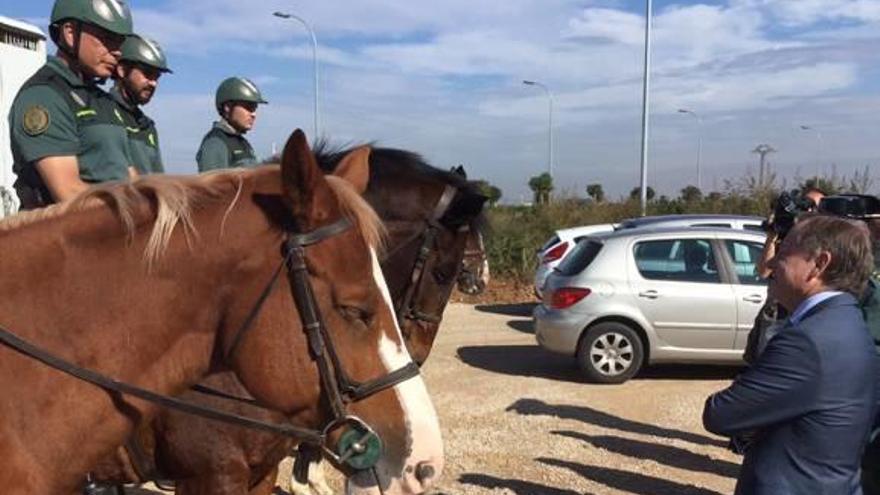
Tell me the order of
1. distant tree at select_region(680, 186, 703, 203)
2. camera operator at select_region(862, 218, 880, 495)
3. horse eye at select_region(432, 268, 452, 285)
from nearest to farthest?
camera operator at select_region(862, 218, 880, 495) < horse eye at select_region(432, 268, 452, 285) < distant tree at select_region(680, 186, 703, 203)

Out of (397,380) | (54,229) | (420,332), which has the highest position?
(54,229)

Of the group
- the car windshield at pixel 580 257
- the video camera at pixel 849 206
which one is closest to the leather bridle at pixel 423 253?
the video camera at pixel 849 206

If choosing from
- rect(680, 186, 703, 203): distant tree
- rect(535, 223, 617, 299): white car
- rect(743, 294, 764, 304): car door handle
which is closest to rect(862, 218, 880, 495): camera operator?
rect(743, 294, 764, 304): car door handle

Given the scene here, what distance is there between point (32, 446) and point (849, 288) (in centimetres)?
270

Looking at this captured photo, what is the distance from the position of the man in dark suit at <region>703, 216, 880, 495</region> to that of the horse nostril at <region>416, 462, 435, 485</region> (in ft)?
4.41

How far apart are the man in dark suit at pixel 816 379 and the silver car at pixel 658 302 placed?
6.48 m

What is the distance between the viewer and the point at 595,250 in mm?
9781

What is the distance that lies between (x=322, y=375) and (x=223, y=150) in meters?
3.48

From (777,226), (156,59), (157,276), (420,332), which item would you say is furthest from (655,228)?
(157,276)

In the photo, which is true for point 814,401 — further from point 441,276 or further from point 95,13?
point 95,13

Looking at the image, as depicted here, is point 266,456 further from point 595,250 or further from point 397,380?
point 595,250

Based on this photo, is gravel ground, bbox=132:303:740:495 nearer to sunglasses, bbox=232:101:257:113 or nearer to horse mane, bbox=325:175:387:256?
sunglasses, bbox=232:101:257:113

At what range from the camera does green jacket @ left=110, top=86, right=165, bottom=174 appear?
3.83 m

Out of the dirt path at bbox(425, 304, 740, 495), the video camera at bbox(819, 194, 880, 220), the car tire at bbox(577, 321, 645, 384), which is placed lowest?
the dirt path at bbox(425, 304, 740, 495)
